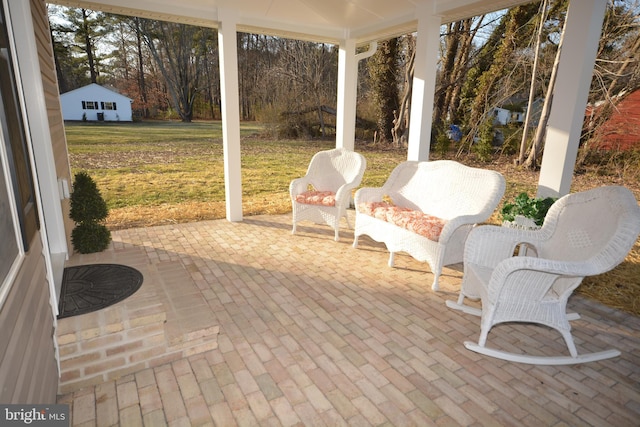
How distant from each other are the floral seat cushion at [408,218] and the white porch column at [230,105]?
189cm

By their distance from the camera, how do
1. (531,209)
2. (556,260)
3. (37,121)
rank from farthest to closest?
(531,209) < (37,121) < (556,260)

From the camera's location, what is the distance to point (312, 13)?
15.6ft

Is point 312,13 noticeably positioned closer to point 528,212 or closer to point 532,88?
point 528,212

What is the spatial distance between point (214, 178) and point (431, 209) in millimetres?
5859

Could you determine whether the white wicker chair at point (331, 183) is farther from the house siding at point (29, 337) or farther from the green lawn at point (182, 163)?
the house siding at point (29, 337)

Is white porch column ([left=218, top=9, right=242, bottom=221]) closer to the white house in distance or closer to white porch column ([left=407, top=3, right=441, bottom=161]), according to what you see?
white porch column ([left=407, top=3, right=441, bottom=161])

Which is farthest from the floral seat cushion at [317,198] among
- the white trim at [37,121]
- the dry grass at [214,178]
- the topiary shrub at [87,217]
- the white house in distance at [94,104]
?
the white house in distance at [94,104]

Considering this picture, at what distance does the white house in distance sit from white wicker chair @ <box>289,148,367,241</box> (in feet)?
32.1

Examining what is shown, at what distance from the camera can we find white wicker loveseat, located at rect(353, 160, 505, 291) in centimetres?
316

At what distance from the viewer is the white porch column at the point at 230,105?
4.42 metres

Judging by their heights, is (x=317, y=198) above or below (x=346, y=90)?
below

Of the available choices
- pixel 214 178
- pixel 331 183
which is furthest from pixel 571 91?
pixel 214 178

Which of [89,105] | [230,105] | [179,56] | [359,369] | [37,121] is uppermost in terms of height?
[179,56]

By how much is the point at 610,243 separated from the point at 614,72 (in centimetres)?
542
